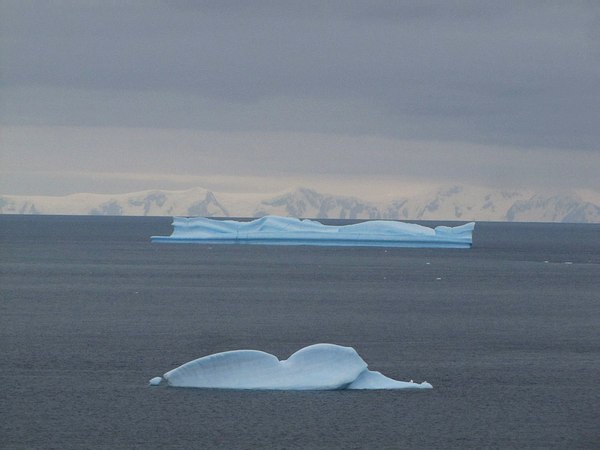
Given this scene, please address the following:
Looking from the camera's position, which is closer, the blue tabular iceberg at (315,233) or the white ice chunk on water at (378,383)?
the white ice chunk on water at (378,383)

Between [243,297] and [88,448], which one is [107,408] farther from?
[243,297]

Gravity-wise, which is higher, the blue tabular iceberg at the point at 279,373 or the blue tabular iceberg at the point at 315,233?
the blue tabular iceberg at the point at 315,233

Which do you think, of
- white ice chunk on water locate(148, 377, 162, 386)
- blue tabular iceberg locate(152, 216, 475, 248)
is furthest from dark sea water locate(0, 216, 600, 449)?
blue tabular iceberg locate(152, 216, 475, 248)

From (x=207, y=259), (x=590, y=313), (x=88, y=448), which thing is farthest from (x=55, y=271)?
(x=88, y=448)

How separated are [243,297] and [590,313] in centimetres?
860

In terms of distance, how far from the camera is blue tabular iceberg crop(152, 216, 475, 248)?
5912 cm

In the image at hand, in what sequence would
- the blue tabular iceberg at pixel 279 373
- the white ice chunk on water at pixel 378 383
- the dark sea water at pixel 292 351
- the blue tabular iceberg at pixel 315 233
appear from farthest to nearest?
the blue tabular iceberg at pixel 315 233 → the white ice chunk on water at pixel 378 383 → the blue tabular iceberg at pixel 279 373 → the dark sea water at pixel 292 351

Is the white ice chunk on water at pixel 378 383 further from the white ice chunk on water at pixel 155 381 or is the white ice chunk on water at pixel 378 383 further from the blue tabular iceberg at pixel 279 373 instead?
the white ice chunk on water at pixel 155 381

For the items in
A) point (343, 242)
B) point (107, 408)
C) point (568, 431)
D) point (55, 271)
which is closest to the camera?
point (568, 431)

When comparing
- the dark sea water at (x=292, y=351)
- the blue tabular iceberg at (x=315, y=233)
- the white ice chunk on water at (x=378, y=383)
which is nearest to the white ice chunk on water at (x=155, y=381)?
the dark sea water at (x=292, y=351)

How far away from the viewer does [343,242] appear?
6297 centimetres

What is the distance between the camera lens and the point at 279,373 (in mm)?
13664

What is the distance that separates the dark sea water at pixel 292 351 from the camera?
1099 cm

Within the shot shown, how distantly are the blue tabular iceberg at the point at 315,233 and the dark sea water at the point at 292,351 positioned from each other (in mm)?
22000
